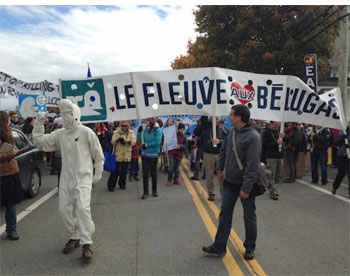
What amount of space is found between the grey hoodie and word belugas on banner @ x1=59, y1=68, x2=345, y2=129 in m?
1.67

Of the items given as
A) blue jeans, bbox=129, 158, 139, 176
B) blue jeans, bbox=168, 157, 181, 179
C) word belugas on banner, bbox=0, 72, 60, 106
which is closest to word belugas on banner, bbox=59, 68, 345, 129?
blue jeans, bbox=168, 157, 181, 179

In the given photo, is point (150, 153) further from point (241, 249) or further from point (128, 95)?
point (241, 249)

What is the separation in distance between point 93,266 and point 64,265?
343 mm

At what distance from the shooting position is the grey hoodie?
12.2 ft

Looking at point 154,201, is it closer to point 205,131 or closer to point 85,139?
point 205,131

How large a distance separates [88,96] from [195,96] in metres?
1.79

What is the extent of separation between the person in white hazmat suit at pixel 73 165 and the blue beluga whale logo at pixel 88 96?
125 cm

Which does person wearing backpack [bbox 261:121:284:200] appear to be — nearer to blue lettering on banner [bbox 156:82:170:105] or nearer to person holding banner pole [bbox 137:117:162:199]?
person holding banner pole [bbox 137:117:162:199]

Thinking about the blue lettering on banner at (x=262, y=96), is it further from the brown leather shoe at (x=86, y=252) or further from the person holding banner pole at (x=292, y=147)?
the brown leather shoe at (x=86, y=252)

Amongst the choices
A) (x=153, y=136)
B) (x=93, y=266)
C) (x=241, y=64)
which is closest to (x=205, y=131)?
(x=153, y=136)

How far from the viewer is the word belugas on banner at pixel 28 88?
1262 centimetres

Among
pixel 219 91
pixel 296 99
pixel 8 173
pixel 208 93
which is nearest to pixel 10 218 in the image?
pixel 8 173

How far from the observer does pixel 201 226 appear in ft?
16.8

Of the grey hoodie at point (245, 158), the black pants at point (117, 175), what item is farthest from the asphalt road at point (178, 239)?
the grey hoodie at point (245, 158)
